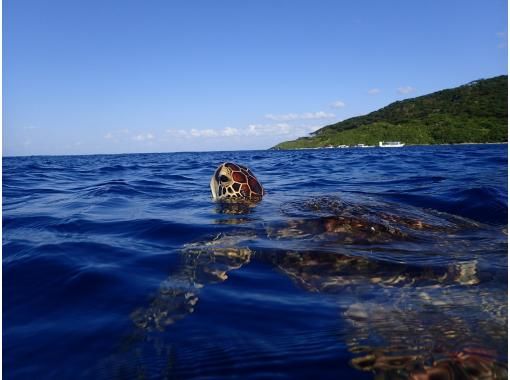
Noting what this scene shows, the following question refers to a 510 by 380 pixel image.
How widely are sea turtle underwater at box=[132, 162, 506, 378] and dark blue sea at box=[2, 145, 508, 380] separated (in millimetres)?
14

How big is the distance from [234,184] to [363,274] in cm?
390

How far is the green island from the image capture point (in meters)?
82.2

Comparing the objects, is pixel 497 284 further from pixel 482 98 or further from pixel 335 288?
pixel 482 98

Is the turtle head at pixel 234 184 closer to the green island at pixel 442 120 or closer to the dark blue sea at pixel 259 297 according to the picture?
the dark blue sea at pixel 259 297

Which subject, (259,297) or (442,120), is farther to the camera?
(442,120)

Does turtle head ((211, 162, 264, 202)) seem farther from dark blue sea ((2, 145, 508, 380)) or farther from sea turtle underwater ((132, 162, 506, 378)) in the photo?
dark blue sea ((2, 145, 508, 380))

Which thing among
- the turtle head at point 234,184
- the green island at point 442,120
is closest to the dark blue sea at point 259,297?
the turtle head at point 234,184

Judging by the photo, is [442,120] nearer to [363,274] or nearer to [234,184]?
[234,184]

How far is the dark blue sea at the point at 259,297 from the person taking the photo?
6.92 ft

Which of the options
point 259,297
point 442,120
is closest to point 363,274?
point 259,297

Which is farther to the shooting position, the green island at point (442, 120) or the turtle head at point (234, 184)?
the green island at point (442, 120)

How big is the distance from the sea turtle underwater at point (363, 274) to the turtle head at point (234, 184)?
2.87 ft

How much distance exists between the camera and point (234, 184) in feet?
23.0

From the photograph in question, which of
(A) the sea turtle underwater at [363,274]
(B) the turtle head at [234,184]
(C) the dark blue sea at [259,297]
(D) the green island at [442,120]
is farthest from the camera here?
(D) the green island at [442,120]
